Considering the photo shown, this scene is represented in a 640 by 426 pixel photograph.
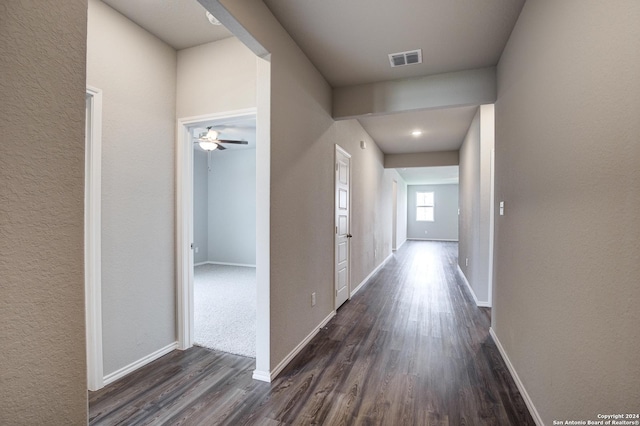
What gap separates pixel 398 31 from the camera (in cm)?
236

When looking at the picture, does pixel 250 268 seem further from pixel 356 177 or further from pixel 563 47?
pixel 563 47

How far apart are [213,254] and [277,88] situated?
19.9 feet

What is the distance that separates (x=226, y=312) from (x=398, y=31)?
3.56 m

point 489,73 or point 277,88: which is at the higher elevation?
point 489,73

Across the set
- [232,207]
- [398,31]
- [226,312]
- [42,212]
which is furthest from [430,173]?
[42,212]

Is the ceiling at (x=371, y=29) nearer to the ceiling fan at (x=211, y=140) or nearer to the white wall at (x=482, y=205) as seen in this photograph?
the white wall at (x=482, y=205)

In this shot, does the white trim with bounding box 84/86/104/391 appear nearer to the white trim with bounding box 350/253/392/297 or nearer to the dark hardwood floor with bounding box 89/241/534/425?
the dark hardwood floor with bounding box 89/241/534/425

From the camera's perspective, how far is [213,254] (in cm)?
746

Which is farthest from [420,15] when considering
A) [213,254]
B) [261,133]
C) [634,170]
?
[213,254]

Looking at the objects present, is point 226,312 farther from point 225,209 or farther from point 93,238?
point 225,209

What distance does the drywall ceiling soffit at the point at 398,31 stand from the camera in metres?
2.08

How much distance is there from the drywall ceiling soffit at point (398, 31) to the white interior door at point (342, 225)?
118 cm

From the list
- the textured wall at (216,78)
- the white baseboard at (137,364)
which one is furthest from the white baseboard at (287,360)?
the textured wall at (216,78)

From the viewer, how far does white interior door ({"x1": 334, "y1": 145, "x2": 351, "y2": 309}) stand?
146 inches
